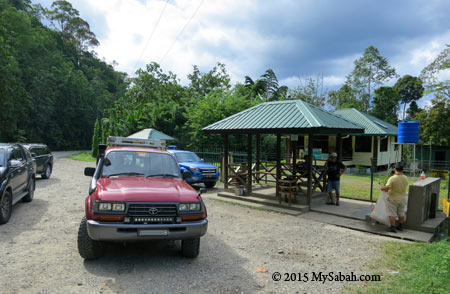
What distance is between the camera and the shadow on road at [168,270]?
4.03 meters

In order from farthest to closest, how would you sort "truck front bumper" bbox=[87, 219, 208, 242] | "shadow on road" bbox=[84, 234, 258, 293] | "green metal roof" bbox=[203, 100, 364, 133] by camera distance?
"green metal roof" bbox=[203, 100, 364, 133] → "truck front bumper" bbox=[87, 219, 208, 242] → "shadow on road" bbox=[84, 234, 258, 293]

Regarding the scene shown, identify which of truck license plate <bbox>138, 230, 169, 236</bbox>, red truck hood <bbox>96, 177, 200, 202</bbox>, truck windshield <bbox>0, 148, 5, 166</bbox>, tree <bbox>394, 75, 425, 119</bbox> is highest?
tree <bbox>394, 75, 425, 119</bbox>

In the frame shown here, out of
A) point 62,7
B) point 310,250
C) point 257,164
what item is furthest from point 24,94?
point 62,7

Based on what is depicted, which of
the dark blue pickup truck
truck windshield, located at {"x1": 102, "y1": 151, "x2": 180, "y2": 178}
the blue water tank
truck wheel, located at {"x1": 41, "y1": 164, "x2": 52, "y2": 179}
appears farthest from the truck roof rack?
the blue water tank

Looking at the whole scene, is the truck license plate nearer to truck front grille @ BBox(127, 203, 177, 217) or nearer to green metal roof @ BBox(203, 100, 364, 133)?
truck front grille @ BBox(127, 203, 177, 217)

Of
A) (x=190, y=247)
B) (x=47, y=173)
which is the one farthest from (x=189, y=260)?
(x=47, y=173)

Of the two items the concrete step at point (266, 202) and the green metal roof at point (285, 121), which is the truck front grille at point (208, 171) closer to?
the concrete step at point (266, 202)

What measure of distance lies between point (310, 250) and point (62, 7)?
3605 inches

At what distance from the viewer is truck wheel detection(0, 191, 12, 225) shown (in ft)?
21.8

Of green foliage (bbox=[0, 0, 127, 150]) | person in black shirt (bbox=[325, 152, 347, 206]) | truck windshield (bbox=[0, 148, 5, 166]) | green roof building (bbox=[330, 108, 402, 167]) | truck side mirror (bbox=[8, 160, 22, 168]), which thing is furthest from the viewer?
green foliage (bbox=[0, 0, 127, 150])

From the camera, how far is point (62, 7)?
7625 centimetres

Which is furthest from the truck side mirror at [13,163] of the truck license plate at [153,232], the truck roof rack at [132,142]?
the truck license plate at [153,232]

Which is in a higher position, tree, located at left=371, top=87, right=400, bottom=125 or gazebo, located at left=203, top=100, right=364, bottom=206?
tree, located at left=371, top=87, right=400, bottom=125

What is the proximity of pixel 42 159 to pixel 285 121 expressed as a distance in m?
11.9
